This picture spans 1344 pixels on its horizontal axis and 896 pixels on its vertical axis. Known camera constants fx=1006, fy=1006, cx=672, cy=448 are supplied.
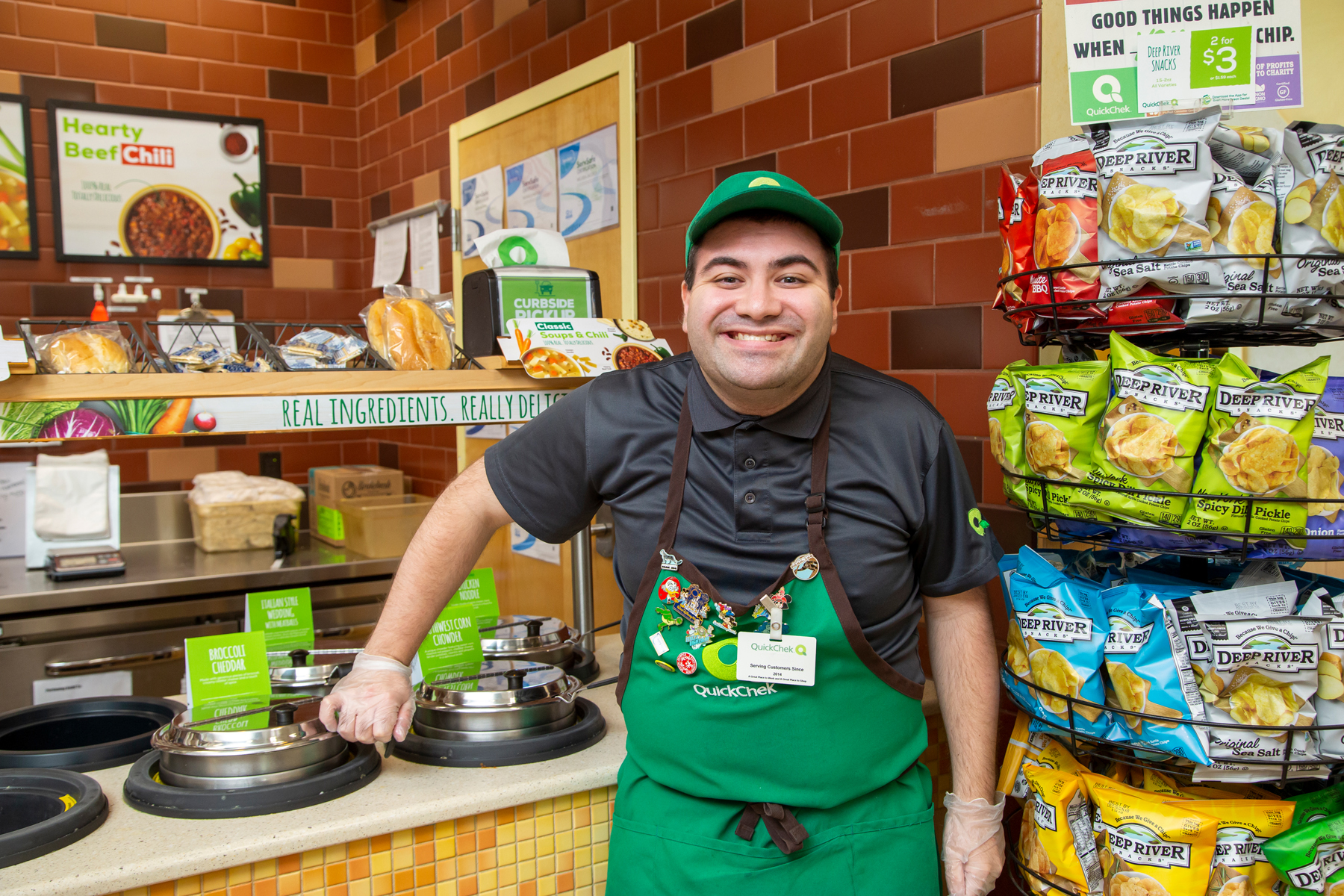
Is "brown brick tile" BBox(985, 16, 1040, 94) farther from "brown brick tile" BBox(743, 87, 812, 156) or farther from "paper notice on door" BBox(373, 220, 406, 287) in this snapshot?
"paper notice on door" BBox(373, 220, 406, 287)

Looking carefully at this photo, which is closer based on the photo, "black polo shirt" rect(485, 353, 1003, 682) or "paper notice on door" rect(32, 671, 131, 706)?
"black polo shirt" rect(485, 353, 1003, 682)

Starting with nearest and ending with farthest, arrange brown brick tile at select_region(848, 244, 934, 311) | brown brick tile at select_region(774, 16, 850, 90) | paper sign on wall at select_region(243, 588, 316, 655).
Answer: paper sign on wall at select_region(243, 588, 316, 655) → brown brick tile at select_region(848, 244, 934, 311) → brown brick tile at select_region(774, 16, 850, 90)

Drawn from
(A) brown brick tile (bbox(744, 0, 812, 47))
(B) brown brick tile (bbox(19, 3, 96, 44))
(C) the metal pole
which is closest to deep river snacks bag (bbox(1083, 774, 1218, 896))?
(C) the metal pole

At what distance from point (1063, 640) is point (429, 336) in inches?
47.4

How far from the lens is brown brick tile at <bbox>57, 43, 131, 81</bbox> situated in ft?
13.1

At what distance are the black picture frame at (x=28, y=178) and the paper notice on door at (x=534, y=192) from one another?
1.94 meters

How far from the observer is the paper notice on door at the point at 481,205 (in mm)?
3602

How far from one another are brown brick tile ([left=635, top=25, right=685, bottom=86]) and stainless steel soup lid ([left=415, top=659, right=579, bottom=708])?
1.76 metres

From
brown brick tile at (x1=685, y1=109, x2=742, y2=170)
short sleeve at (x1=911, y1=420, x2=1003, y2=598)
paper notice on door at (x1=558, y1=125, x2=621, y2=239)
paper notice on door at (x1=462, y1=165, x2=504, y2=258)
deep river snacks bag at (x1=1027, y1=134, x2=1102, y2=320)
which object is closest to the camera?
deep river snacks bag at (x1=1027, y1=134, x2=1102, y2=320)

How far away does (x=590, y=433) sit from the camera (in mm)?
1486

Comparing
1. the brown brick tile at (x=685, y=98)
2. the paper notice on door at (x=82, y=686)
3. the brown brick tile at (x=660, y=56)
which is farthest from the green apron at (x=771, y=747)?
the paper notice on door at (x=82, y=686)

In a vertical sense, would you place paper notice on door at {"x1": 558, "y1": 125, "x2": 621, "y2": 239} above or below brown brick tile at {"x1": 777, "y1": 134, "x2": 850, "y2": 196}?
above

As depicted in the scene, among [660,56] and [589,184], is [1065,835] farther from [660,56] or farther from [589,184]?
[589,184]

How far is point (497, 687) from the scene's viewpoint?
1.63 metres
